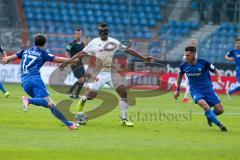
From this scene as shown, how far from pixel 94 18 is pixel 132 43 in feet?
21.4

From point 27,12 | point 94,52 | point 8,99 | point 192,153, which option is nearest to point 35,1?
point 27,12

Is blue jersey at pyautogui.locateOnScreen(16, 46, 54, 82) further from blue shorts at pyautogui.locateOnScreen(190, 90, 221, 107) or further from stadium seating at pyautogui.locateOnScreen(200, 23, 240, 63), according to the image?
stadium seating at pyautogui.locateOnScreen(200, 23, 240, 63)

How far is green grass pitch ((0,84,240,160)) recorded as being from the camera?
1245 cm

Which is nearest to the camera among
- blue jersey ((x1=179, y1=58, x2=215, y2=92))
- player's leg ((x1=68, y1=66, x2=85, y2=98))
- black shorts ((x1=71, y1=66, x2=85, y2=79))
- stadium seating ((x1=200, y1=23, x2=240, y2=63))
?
blue jersey ((x1=179, y1=58, x2=215, y2=92))

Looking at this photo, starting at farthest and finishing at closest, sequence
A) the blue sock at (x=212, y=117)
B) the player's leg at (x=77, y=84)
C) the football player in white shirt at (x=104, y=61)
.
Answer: the player's leg at (x=77, y=84)
the football player in white shirt at (x=104, y=61)
the blue sock at (x=212, y=117)

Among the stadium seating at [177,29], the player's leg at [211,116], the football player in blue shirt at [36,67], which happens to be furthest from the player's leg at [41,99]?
the stadium seating at [177,29]

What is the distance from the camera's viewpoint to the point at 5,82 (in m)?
36.4

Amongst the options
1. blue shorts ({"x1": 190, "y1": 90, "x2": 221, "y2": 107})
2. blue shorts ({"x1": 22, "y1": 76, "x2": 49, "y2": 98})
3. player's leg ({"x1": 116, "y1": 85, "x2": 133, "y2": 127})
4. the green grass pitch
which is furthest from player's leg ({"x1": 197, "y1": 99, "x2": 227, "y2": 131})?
blue shorts ({"x1": 22, "y1": 76, "x2": 49, "y2": 98})

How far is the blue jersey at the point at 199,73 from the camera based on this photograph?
57.7ft

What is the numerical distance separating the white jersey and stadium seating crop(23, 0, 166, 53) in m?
22.9

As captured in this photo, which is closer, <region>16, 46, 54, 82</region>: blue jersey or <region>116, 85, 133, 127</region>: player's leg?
<region>16, 46, 54, 82</region>: blue jersey

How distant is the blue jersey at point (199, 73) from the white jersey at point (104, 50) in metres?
1.87

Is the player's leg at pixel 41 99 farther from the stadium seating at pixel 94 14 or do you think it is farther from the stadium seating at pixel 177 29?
the stadium seating at pixel 94 14

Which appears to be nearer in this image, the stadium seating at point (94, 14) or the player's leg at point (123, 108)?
the player's leg at point (123, 108)
